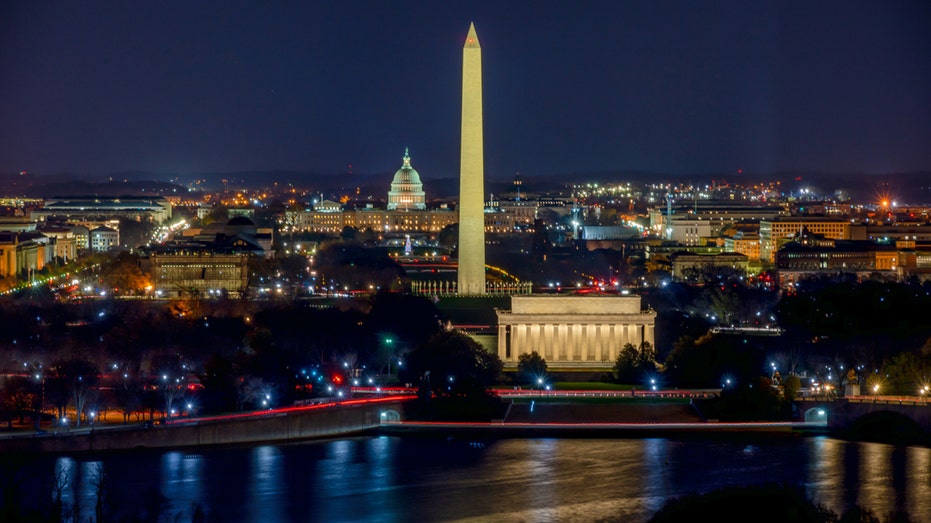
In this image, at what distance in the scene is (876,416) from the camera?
42812 mm

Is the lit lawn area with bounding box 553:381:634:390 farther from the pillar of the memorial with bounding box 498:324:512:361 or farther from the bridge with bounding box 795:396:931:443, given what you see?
the bridge with bounding box 795:396:931:443

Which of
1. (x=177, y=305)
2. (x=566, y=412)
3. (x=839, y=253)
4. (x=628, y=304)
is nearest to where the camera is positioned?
(x=566, y=412)

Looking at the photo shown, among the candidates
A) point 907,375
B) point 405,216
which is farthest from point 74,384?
point 405,216

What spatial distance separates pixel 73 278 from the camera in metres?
83.4

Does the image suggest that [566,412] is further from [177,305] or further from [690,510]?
[177,305]

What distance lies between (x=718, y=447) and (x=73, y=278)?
49088 mm

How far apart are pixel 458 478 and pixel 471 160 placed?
25.5 metres

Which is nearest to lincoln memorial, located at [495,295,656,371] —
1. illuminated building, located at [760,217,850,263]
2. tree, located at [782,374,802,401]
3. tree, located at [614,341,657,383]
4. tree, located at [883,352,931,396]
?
tree, located at [614,341,657,383]

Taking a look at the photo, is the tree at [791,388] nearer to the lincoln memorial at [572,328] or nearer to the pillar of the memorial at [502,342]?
the lincoln memorial at [572,328]

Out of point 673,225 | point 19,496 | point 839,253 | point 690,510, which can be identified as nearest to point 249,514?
point 19,496

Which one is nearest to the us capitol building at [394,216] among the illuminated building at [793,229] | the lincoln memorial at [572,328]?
the illuminated building at [793,229]

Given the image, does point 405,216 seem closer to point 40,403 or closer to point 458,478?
point 40,403

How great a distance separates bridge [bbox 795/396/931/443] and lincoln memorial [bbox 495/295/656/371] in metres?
11.7

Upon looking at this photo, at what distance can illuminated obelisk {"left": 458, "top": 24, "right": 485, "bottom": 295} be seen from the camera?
59.0 meters
